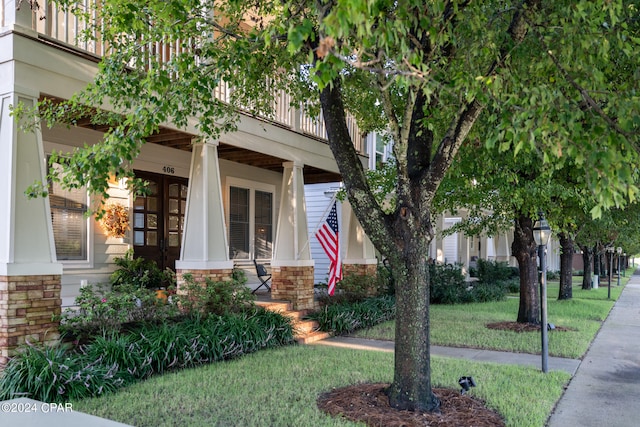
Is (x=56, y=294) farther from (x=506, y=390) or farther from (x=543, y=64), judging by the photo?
(x=543, y=64)

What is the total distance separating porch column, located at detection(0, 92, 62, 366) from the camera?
19.7 feet

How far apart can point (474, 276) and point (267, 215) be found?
52.6ft

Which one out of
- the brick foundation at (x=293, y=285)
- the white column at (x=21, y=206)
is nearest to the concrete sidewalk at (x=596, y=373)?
the brick foundation at (x=293, y=285)

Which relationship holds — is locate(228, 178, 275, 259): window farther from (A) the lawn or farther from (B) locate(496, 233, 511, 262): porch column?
(B) locate(496, 233, 511, 262): porch column

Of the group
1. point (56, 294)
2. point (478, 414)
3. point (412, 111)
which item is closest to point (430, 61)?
point (412, 111)

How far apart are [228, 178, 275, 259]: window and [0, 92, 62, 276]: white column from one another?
230 inches

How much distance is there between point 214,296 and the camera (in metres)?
8.56

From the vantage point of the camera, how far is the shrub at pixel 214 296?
8367 millimetres

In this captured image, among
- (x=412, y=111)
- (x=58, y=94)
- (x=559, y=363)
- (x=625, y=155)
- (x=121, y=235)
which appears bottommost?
(x=559, y=363)

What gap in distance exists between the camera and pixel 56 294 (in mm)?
6484

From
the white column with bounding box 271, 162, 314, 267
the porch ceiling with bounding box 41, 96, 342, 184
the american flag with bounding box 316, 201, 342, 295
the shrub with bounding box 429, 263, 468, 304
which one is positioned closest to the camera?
the porch ceiling with bounding box 41, 96, 342, 184

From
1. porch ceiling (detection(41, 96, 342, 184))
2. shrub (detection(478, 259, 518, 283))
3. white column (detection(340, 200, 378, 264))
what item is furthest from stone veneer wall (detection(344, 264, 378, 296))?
shrub (detection(478, 259, 518, 283))

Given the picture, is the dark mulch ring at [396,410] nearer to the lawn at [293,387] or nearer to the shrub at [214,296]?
the lawn at [293,387]

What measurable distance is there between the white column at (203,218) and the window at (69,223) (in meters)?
1.77
